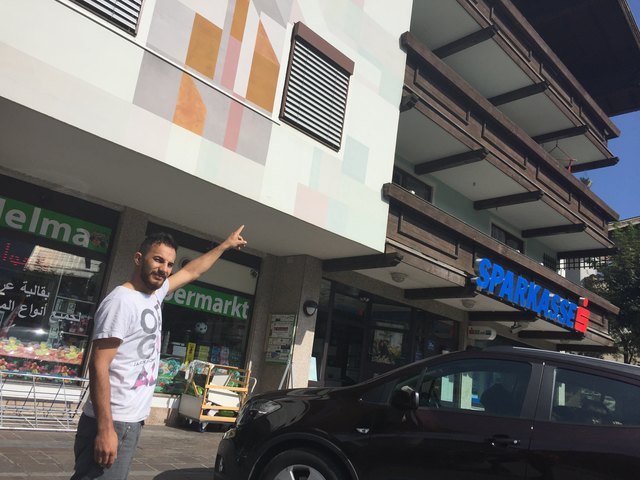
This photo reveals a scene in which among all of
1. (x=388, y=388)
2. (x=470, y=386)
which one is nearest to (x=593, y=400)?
(x=470, y=386)

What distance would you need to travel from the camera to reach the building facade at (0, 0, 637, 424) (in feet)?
21.8

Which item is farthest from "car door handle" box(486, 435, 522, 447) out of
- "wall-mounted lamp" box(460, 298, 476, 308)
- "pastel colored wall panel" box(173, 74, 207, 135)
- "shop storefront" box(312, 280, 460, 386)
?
"wall-mounted lamp" box(460, 298, 476, 308)

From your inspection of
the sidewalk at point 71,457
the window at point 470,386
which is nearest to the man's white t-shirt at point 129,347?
the window at point 470,386

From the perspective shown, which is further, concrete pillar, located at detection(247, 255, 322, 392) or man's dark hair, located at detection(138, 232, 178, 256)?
concrete pillar, located at detection(247, 255, 322, 392)

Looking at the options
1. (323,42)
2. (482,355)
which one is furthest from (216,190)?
(482,355)

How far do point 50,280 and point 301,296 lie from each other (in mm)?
→ 4501

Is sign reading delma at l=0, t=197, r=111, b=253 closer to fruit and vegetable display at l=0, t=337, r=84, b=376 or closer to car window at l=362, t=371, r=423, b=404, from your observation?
fruit and vegetable display at l=0, t=337, r=84, b=376

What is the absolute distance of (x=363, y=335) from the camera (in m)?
12.7

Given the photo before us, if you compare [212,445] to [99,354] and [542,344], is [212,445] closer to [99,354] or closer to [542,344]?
[99,354]

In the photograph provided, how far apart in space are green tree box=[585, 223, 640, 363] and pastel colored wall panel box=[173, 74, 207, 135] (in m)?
18.0

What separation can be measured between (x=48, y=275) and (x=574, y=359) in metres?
7.52

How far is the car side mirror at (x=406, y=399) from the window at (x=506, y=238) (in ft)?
44.5

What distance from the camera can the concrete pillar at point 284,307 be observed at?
1049cm

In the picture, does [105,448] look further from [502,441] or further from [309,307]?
[309,307]
